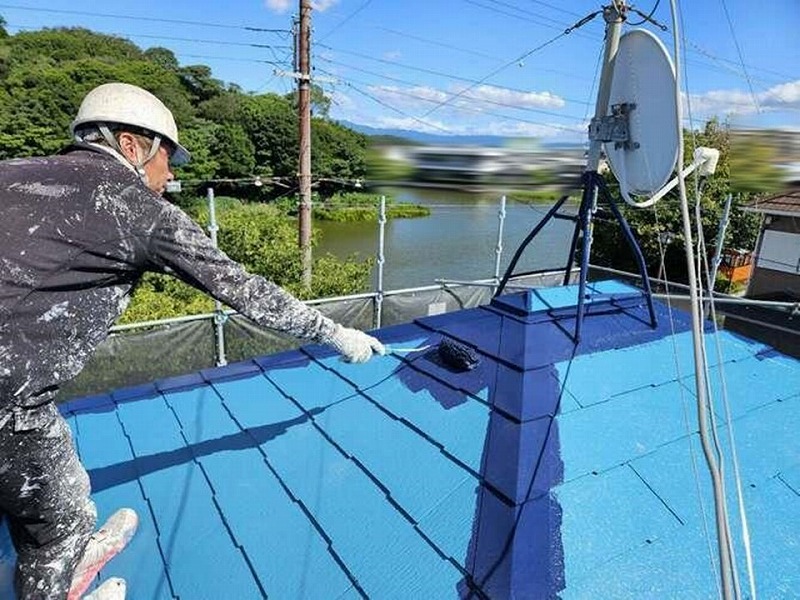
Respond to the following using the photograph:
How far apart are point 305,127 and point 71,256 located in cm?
1173

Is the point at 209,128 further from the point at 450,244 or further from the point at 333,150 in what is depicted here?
the point at 450,244

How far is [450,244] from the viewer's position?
2808cm

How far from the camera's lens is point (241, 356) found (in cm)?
833

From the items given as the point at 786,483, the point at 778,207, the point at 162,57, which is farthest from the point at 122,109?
the point at 162,57

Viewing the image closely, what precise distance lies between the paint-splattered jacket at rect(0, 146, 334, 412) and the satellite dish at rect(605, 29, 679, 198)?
2457 millimetres

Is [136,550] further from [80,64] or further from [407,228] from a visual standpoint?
[80,64]

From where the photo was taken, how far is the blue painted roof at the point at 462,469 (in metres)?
1.89

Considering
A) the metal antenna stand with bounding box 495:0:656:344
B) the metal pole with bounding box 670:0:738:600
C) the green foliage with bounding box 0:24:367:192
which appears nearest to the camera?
the metal pole with bounding box 670:0:738:600

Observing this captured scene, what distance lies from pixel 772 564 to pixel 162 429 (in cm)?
306

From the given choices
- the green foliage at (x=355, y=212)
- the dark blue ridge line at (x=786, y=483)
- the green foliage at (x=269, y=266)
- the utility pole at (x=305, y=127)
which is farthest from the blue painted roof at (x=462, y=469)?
the green foliage at (x=355, y=212)

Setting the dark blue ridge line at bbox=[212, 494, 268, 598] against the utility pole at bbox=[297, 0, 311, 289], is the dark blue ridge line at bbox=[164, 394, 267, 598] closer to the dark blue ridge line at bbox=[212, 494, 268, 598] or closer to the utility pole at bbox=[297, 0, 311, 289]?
the dark blue ridge line at bbox=[212, 494, 268, 598]

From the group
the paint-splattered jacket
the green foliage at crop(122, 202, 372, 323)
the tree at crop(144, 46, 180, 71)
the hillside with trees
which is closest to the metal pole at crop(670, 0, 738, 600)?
the paint-splattered jacket

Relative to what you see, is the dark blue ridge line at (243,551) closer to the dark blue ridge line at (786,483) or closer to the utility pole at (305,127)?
the dark blue ridge line at (786,483)

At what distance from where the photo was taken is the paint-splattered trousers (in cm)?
162
